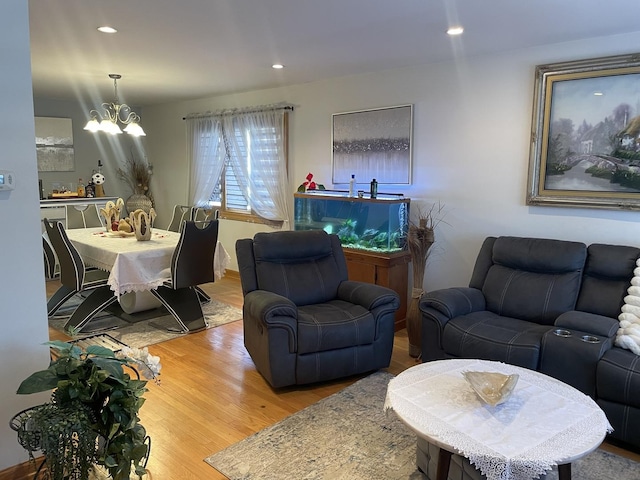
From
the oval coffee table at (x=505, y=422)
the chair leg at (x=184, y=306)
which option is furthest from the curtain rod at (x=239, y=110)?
the oval coffee table at (x=505, y=422)

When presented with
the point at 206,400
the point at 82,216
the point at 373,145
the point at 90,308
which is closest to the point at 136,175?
the point at 82,216

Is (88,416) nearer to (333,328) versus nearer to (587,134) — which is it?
(333,328)

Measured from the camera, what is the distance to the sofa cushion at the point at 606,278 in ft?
10.1

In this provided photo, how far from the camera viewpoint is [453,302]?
3311 mm

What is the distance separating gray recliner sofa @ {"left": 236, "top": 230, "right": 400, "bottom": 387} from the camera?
305cm

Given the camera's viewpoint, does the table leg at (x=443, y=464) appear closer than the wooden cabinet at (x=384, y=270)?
Yes

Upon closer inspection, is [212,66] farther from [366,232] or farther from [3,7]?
[3,7]

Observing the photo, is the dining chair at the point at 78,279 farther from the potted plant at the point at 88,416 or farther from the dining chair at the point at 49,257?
the potted plant at the point at 88,416

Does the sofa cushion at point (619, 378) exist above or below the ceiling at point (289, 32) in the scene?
below

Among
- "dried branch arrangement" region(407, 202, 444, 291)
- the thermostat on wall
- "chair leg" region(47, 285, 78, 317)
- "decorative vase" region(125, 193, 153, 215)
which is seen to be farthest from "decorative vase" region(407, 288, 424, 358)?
"decorative vase" region(125, 193, 153, 215)

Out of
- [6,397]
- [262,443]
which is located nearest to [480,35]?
[262,443]

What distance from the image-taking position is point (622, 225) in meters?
3.36

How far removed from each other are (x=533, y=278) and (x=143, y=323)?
342cm

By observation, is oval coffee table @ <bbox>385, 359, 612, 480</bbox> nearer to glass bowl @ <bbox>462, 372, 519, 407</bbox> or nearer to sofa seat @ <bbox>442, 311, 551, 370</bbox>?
glass bowl @ <bbox>462, 372, 519, 407</bbox>
